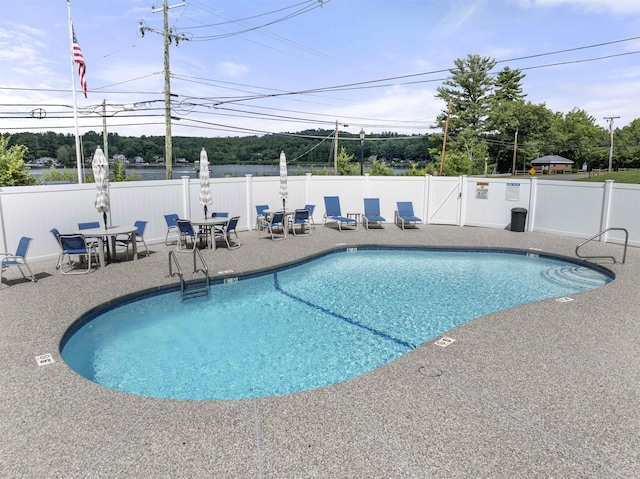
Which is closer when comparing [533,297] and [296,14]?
[533,297]

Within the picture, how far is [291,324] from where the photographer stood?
6547mm

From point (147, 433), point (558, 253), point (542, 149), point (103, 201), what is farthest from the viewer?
point (542, 149)

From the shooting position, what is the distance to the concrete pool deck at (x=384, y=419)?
2.91 meters

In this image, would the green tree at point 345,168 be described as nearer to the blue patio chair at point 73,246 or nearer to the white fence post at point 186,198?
the white fence post at point 186,198

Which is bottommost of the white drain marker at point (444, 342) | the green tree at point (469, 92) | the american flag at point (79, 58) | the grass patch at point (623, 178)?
the white drain marker at point (444, 342)

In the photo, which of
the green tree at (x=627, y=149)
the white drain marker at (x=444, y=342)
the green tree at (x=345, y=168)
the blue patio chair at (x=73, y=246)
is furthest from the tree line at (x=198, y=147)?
the green tree at (x=627, y=149)

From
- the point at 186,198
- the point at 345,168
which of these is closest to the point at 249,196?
the point at 186,198

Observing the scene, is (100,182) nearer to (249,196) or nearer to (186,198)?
(186,198)

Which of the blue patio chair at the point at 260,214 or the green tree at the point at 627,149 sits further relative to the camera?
the green tree at the point at 627,149

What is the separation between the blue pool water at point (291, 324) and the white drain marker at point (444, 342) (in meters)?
0.67

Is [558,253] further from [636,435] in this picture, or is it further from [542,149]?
[542,149]

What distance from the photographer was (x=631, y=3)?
14.5 metres

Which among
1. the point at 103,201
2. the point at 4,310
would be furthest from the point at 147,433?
the point at 103,201

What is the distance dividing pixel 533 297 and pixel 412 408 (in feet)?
17.8
